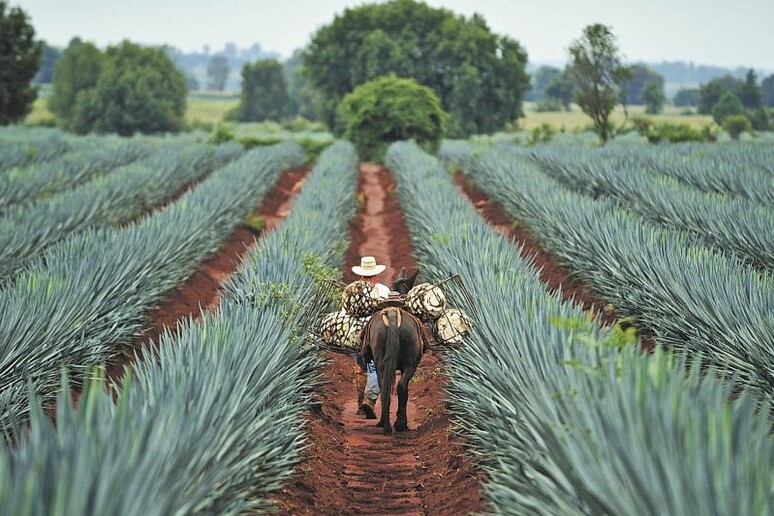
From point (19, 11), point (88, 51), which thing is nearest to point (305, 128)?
point (88, 51)

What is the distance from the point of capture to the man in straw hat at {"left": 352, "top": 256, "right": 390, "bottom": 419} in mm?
8469

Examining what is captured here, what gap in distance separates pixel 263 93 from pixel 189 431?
343 ft

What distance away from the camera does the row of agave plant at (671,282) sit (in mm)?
7281

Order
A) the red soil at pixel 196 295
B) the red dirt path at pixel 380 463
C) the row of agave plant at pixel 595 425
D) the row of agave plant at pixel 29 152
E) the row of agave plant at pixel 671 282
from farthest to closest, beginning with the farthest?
1. the row of agave plant at pixel 29 152
2. the red soil at pixel 196 295
3. the row of agave plant at pixel 671 282
4. the red dirt path at pixel 380 463
5. the row of agave plant at pixel 595 425

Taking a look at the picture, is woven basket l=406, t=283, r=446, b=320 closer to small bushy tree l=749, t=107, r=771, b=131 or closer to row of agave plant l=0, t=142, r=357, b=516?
row of agave plant l=0, t=142, r=357, b=516

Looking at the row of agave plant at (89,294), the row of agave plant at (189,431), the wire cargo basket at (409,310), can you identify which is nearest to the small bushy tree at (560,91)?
the row of agave plant at (89,294)

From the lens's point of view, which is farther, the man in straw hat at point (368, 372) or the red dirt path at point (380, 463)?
the man in straw hat at point (368, 372)

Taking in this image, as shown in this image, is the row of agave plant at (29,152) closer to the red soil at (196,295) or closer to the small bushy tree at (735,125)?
the red soil at (196,295)

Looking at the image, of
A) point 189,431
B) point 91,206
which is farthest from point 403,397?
point 91,206

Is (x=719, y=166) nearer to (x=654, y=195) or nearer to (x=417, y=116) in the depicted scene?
(x=654, y=195)

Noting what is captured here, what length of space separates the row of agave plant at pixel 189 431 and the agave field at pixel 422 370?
2 cm

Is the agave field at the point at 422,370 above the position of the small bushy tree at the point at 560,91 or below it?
above

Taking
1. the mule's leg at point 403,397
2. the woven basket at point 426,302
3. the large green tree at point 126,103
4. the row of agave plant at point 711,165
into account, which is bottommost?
the large green tree at point 126,103

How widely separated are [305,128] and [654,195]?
246 ft
